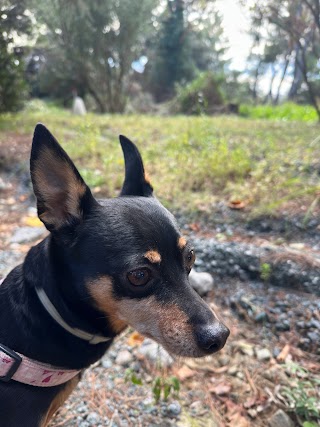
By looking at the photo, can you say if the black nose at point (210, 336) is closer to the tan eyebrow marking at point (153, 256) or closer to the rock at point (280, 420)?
the tan eyebrow marking at point (153, 256)

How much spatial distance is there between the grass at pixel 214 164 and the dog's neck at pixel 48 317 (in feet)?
8.46

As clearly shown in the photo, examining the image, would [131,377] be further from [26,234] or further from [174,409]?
[26,234]

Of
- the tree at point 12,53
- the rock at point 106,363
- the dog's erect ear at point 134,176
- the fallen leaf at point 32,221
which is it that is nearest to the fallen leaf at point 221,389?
the rock at point 106,363

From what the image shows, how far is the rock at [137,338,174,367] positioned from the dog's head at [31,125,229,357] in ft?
2.56

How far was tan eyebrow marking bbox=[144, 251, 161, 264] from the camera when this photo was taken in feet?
5.58

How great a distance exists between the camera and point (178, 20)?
14.0 meters

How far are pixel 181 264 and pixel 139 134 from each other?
5.83 m

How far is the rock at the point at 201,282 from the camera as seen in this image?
3043 mm

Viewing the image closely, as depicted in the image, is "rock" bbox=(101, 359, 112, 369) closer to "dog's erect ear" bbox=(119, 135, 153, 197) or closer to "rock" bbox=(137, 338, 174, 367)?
"rock" bbox=(137, 338, 174, 367)

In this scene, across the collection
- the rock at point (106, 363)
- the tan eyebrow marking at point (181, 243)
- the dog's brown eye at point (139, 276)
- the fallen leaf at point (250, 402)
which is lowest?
the fallen leaf at point (250, 402)

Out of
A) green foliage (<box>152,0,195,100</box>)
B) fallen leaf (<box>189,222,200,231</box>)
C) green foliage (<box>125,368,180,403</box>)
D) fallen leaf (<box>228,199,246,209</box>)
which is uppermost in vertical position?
green foliage (<box>152,0,195,100</box>)

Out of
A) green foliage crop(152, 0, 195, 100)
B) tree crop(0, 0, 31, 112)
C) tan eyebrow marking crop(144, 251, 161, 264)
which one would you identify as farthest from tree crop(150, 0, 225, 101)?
tan eyebrow marking crop(144, 251, 161, 264)

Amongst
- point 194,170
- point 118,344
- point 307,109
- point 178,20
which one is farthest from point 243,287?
point 178,20

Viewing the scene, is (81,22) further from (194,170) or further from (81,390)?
(81,390)
